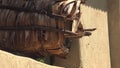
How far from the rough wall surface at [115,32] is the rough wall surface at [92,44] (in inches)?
7.2

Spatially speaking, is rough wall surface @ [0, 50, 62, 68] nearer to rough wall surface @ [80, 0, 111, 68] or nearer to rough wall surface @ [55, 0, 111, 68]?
rough wall surface @ [55, 0, 111, 68]

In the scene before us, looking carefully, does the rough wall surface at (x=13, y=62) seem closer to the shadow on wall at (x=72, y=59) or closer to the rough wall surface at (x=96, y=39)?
the shadow on wall at (x=72, y=59)

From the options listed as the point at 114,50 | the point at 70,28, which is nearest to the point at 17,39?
the point at 70,28

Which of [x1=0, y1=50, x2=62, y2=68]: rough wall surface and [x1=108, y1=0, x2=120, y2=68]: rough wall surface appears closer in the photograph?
[x1=0, y1=50, x2=62, y2=68]: rough wall surface

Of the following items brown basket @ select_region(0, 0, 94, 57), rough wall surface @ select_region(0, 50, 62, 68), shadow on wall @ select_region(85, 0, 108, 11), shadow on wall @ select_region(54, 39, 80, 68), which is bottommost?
shadow on wall @ select_region(54, 39, 80, 68)

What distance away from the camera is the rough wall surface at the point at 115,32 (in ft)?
24.6

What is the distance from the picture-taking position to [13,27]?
548 cm

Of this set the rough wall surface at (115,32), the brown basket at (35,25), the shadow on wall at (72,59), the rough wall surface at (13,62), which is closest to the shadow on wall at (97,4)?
the rough wall surface at (115,32)

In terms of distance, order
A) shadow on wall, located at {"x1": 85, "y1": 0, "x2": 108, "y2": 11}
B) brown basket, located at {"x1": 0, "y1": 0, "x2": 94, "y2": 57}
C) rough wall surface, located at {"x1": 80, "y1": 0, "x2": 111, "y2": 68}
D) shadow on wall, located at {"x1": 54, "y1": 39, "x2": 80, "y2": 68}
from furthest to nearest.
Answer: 1. shadow on wall, located at {"x1": 85, "y1": 0, "x2": 108, "y2": 11}
2. rough wall surface, located at {"x1": 80, "y1": 0, "x2": 111, "y2": 68}
3. shadow on wall, located at {"x1": 54, "y1": 39, "x2": 80, "y2": 68}
4. brown basket, located at {"x1": 0, "y1": 0, "x2": 94, "y2": 57}

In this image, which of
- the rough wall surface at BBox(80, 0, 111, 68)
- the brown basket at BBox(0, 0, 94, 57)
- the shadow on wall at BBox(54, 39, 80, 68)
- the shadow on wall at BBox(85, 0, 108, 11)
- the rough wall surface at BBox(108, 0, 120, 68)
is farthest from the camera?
the rough wall surface at BBox(108, 0, 120, 68)

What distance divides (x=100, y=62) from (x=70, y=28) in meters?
1.50

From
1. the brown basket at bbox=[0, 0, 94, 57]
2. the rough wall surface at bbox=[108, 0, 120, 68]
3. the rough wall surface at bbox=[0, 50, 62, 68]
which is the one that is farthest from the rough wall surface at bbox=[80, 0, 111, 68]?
the rough wall surface at bbox=[0, 50, 62, 68]

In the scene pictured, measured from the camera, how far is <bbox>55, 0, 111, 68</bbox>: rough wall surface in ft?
21.1

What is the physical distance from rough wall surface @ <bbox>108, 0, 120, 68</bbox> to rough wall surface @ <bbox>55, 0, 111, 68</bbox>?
0.18 metres
